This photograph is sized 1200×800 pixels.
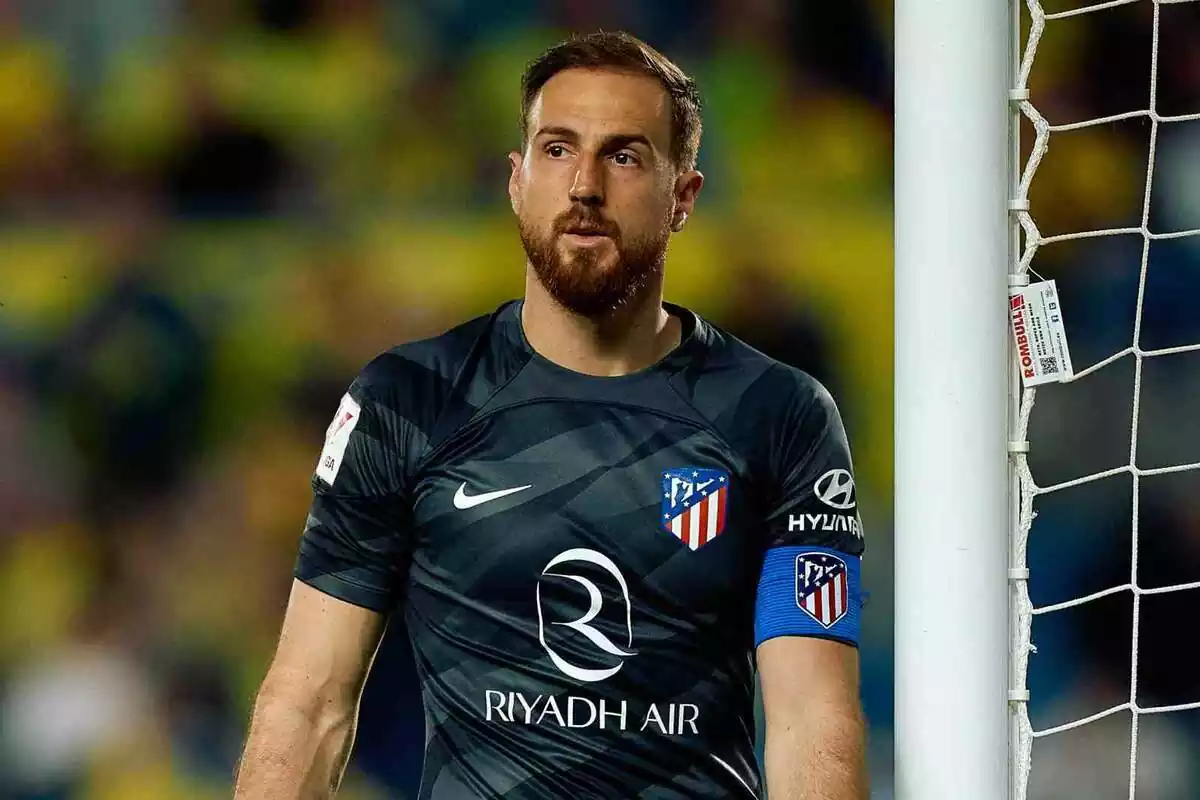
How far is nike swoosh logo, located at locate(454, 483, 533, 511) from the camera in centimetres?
105

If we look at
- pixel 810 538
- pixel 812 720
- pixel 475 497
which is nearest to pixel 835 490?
pixel 810 538

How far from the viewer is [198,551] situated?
1954mm

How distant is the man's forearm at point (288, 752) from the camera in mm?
1008

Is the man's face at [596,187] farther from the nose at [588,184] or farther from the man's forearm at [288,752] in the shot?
the man's forearm at [288,752]

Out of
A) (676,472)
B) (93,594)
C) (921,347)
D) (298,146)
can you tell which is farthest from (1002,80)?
(93,594)

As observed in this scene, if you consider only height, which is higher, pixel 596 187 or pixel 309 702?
pixel 596 187

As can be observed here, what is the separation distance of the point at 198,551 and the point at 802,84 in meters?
1.10

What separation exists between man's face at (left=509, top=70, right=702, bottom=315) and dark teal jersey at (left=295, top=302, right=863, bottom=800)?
0.26 ft

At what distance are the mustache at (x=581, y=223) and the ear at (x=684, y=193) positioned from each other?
0.08 meters

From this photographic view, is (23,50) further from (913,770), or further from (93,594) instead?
(913,770)

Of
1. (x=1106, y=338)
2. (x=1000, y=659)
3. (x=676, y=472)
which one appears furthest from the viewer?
(x=1106, y=338)

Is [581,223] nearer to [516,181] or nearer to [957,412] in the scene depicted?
[516,181]

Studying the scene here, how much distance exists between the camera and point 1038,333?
910 millimetres

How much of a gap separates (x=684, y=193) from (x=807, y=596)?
340 mm
